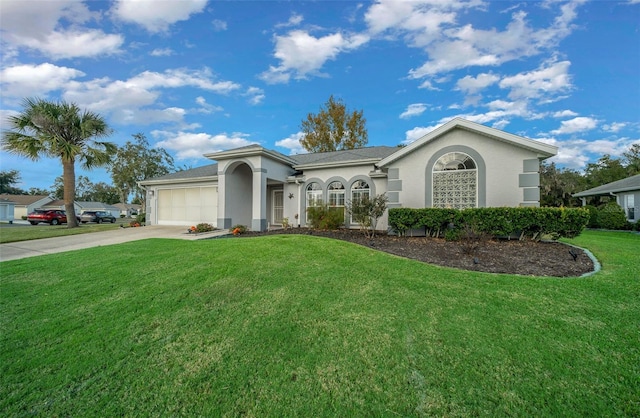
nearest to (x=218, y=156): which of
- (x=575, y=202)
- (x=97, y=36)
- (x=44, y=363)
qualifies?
(x=97, y=36)

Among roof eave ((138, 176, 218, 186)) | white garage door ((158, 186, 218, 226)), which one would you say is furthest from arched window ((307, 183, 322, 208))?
white garage door ((158, 186, 218, 226))

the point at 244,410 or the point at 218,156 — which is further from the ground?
the point at 218,156

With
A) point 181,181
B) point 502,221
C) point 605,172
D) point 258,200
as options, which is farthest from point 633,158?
point 181,181

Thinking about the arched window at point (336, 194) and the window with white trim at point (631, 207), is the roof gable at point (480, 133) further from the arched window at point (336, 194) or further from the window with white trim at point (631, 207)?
the window with white trim at point (631, 207)

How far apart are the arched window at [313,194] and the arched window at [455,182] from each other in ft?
20.7

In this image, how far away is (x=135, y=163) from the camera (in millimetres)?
34875

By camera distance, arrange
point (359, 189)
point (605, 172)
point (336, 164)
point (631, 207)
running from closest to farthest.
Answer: point (359, 189) → point (336, 164) → point (631, 207) → point (605, 172)

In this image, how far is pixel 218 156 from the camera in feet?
47.0

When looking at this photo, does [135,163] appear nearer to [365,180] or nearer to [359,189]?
[359,189]

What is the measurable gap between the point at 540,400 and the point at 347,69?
1679 cm

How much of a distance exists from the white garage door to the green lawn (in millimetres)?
11151

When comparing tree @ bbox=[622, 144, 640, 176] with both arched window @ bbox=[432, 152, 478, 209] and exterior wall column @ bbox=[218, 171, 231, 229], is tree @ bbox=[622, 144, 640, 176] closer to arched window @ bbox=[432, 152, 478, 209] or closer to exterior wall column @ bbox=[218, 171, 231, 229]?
arched window @ bbox=[432, 152, 478, 209]

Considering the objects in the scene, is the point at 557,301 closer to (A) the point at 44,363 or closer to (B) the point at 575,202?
(A) the point at 44,363

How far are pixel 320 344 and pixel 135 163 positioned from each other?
1595 inches
